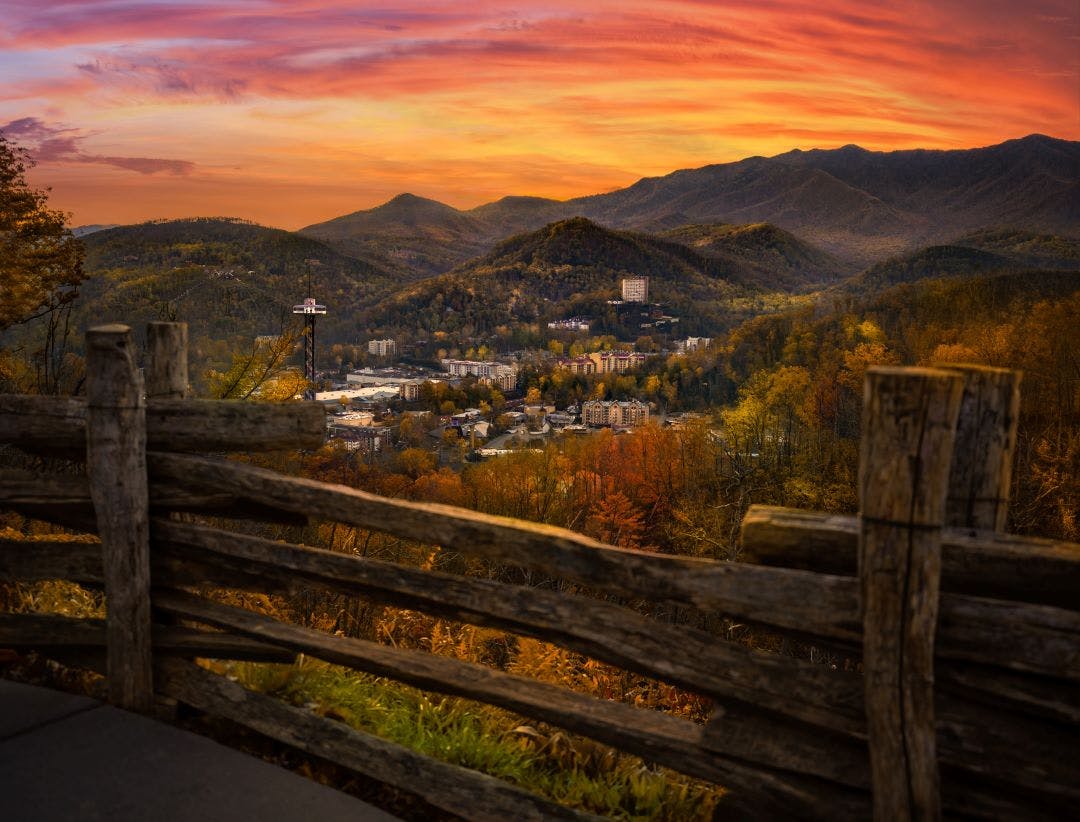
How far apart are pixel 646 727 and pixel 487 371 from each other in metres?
86.5

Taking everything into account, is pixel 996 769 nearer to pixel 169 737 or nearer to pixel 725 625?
pixel 169 737

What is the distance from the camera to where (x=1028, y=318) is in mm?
51094

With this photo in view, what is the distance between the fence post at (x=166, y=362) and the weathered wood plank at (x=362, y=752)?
1.01 m

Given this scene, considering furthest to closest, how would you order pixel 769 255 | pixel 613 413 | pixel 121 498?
1. pixel 769 255
2. pixel 613 413
3. pixel 121 498

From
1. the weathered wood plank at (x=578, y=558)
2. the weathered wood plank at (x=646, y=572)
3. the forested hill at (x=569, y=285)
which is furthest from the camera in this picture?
the forested hill at (x=569, y=285)

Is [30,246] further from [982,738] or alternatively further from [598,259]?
[598,259]

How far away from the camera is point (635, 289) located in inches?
4926

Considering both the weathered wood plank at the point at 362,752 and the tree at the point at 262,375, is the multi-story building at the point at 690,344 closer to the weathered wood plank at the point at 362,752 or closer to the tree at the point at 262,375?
the tree at the point at 262,375

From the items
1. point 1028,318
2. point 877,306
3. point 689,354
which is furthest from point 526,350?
point 1028,318

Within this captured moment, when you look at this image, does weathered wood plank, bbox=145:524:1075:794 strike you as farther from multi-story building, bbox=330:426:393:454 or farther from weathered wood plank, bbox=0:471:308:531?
multi-story building, bbox=330:426:393:454

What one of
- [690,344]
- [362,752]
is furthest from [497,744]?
[690,344]

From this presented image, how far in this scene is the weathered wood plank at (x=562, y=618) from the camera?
89.2 inches

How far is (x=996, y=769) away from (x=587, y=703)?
111 cm

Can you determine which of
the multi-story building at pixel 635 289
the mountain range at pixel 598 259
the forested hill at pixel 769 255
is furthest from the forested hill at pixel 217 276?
the forested hill at pixel 769 255
